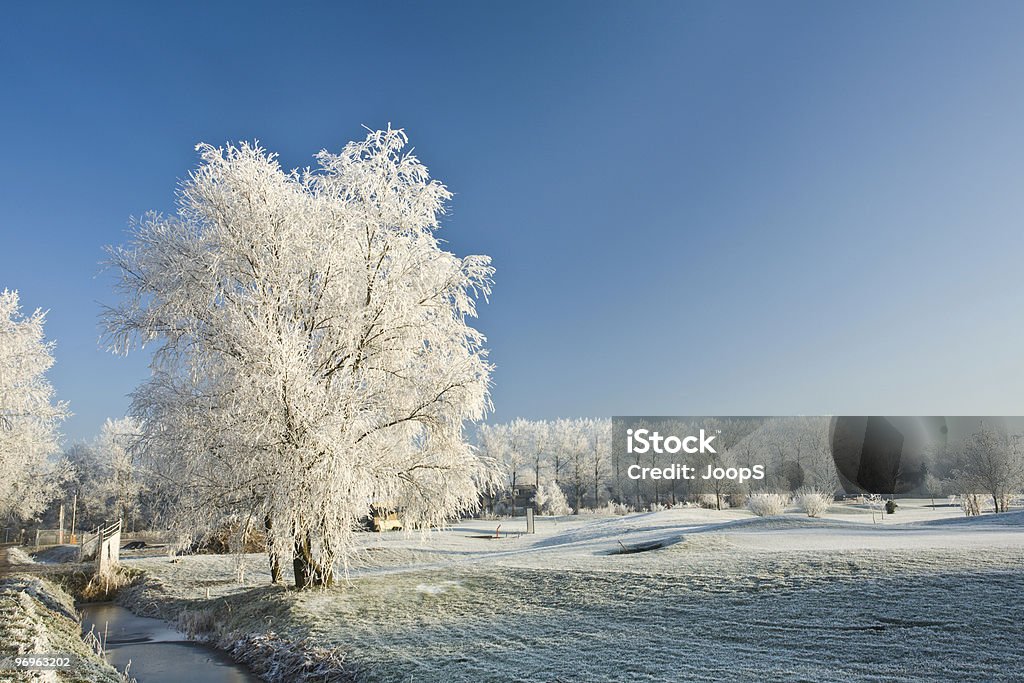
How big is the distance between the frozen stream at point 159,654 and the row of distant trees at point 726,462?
29.7 meters

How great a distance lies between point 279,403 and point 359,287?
3.16m

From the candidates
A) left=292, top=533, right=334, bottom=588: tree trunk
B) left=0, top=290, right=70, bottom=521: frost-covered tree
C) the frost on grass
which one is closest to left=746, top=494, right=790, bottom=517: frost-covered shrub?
left=292, top=533, right=334, bottom=588: tree trunk

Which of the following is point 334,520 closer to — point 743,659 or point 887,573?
point 743,659

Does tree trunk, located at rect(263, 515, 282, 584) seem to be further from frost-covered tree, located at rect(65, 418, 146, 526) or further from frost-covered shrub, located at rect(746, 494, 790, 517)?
frost-covered tree, located at rect(65, 418, 146, 526)

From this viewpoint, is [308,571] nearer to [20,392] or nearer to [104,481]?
[20,392]

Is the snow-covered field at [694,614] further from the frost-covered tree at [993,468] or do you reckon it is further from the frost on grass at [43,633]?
the frost-covered tree at [993,468]

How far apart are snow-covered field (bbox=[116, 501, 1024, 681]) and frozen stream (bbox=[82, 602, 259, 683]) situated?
104 centimetres

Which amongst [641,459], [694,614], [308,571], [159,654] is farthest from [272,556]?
[641,459]

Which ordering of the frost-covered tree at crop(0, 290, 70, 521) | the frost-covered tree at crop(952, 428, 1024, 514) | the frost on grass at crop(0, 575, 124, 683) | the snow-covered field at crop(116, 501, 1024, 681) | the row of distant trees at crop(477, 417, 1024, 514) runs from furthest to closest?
1. the row of distant trees at crop(477, 417, 1024, 514)
2. the frost-covered tree at crop(952, 428, 1024, 514)
3. the frost-covered tree at crop(0, 290, 70, 521)
4. the frost on grass at crop(0, 575, 124, 683)
5. the snow-covered field at crop(116, 501, 1024, 681)

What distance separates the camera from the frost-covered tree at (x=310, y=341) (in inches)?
538

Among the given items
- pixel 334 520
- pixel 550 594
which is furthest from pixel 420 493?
pixel 550 594

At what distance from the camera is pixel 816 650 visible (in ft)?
29.6

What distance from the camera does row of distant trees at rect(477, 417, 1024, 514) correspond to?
37.4 m

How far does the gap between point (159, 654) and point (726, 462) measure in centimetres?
5391
